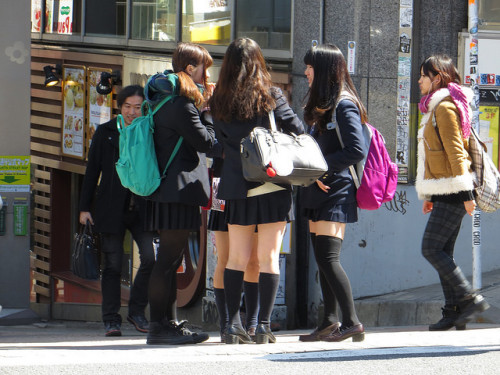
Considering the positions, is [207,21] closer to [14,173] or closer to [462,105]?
[14,173]

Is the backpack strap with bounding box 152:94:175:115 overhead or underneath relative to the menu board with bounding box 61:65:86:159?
overhead

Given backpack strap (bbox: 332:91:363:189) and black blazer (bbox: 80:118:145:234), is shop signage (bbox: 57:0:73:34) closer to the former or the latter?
black blazer (bbox: 80:118:145:234)

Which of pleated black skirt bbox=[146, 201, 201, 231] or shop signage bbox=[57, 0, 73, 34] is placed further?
shop signage bbox=[57, 0, 73, 34]

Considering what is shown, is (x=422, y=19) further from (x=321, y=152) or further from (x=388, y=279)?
(x=321, y=152)

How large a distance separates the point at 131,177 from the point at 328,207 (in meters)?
1.26

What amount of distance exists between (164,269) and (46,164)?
929cm

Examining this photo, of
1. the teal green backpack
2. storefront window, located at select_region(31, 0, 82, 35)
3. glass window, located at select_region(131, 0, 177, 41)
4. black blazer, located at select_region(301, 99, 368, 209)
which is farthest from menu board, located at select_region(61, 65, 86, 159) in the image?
black blazer, located at select_region(301, 99, 368, 209)

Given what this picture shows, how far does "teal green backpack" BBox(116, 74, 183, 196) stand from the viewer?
674 cm

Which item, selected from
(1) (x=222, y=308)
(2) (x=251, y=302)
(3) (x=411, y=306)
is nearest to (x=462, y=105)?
(2) (x=251, y=302)

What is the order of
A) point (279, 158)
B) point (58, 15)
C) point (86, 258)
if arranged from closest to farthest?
point (279, 158), point (86, 258), point (58, 15)

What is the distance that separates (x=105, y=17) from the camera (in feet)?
48.9

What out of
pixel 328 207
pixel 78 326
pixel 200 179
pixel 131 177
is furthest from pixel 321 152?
pixel 78 326

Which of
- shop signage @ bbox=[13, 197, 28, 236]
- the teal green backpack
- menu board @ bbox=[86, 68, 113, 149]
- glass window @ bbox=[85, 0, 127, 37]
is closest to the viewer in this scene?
the teal green backpack

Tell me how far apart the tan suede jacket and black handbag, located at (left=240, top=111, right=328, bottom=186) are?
118 cm
